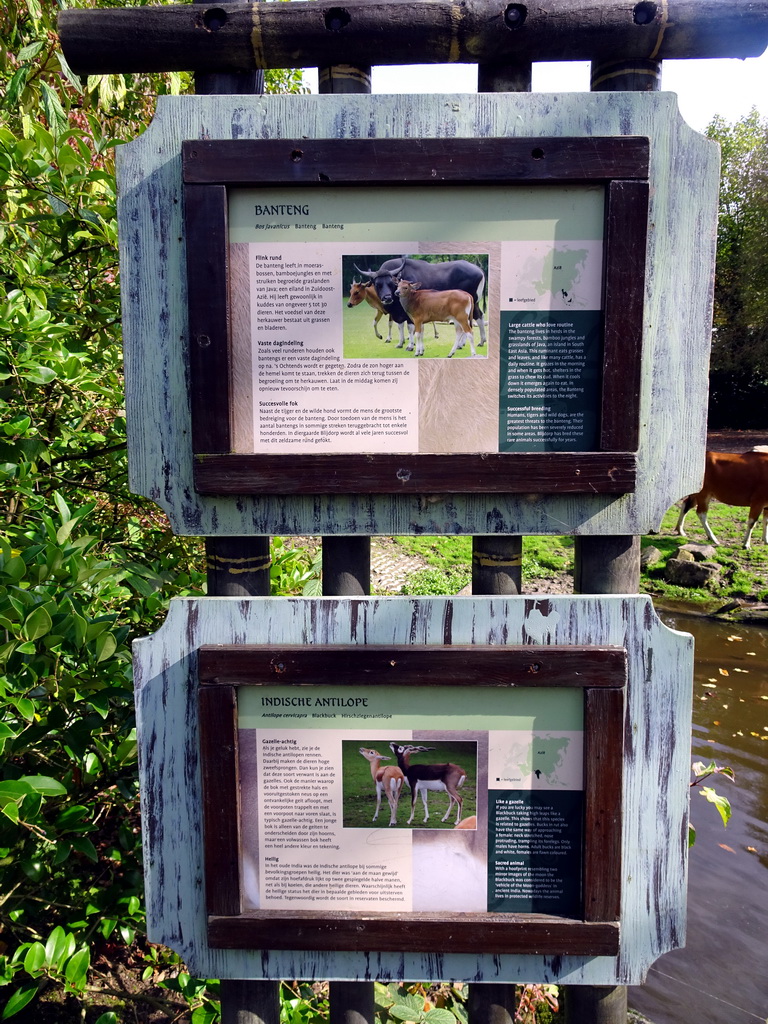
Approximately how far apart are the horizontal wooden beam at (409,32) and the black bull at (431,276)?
16.7 inches

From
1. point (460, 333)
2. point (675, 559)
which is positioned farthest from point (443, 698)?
point (675, 559)

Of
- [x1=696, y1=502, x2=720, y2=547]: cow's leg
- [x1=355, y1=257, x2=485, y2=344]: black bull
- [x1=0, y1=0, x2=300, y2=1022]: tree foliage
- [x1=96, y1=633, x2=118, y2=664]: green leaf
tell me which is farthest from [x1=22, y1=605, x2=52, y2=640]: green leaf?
[x1=696, y1=502, x2=720, y2=547]: cow's leg

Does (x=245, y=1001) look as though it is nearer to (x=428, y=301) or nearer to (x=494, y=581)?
(x=494, y=581)

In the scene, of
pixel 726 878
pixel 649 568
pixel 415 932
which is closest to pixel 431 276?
pixel 415 932

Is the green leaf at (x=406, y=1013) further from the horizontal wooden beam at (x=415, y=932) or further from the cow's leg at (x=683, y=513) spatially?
the cow's leg at (x=683, y=513)

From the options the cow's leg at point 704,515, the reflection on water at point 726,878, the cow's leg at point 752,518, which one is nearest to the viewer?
the reflection on water at point 726,878

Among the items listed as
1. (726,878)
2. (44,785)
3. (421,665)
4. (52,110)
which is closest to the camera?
(44,785)

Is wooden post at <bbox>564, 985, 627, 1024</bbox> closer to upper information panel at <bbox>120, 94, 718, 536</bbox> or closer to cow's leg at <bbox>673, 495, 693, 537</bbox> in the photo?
upper information panel at <bbox>120, 94, 718, 536</bbox>

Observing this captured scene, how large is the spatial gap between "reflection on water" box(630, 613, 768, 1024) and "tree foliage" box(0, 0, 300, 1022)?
2.30 meters

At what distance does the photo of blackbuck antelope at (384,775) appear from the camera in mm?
1452

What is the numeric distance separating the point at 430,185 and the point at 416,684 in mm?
1008

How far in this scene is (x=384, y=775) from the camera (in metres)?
1.46

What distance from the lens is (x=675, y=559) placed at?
7.93 metres

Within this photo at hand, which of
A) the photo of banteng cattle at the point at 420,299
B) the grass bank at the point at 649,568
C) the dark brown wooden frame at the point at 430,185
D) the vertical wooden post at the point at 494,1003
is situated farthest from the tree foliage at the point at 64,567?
the grass bank at the point at 649,568
